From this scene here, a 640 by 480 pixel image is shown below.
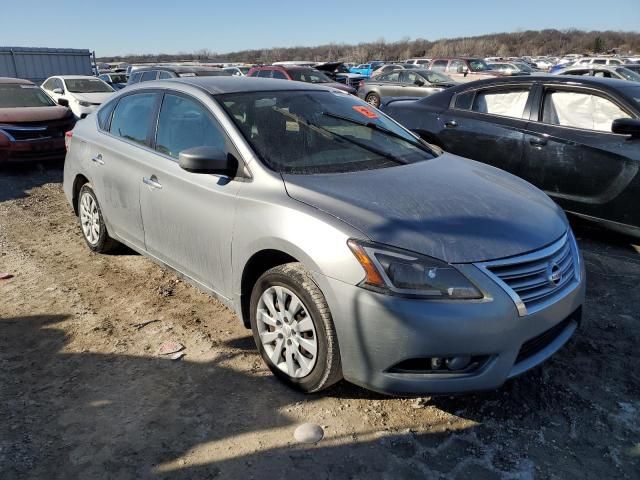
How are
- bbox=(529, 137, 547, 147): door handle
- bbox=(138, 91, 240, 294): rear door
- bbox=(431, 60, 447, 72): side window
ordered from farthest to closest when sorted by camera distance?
bbox=(431, 60, 447, 72): side window → bbox=(529, 137, 547, 147): door handle → bbox=(138, 91, 240, 294): rear door

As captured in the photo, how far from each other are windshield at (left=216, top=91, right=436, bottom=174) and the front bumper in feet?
3.20

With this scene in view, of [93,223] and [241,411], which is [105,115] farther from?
[241,411]

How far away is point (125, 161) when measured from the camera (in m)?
4.04

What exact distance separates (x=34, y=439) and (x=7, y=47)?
19.8 meters

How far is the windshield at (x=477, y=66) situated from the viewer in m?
22.4

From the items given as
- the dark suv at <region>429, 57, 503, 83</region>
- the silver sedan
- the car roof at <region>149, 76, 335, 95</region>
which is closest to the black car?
the silver sedan

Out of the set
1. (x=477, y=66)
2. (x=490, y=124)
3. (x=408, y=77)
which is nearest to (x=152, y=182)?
(x=490, y=124)

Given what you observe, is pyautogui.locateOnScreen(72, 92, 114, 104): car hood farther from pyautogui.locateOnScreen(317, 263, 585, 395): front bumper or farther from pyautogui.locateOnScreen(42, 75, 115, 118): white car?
pyautogui.locateOnScreen(317, 263, 585, 395): front bumper

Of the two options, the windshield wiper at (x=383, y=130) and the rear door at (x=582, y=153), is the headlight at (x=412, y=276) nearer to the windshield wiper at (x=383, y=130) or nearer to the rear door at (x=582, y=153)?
the windshield wiper at (x=383, y=130)

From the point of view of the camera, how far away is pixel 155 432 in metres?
2.59

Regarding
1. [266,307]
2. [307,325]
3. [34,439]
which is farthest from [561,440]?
[34,439]

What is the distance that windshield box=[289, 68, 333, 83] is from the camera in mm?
15303

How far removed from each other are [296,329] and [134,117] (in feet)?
8.08

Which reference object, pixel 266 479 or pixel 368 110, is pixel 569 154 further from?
pixel 266 479
